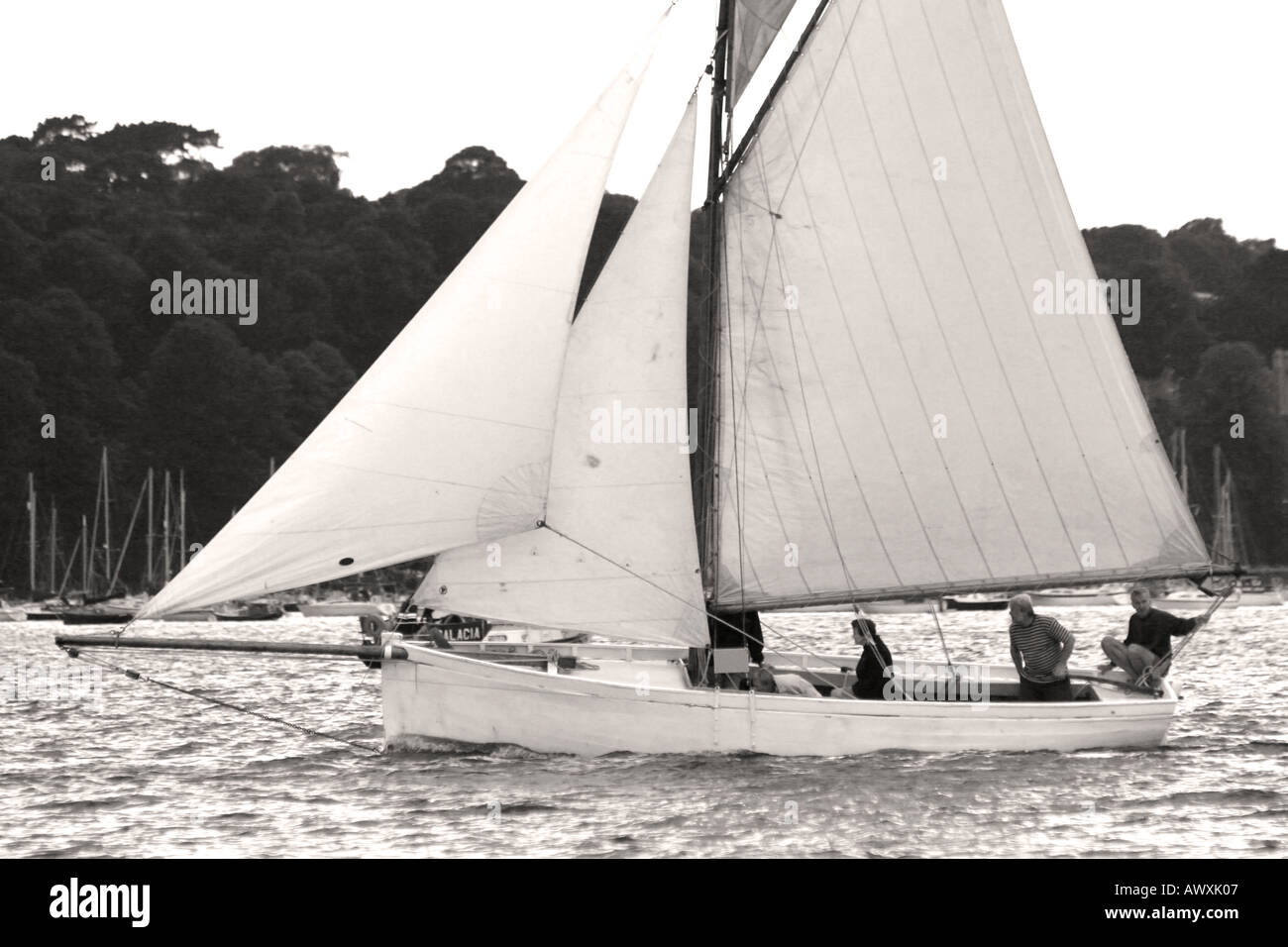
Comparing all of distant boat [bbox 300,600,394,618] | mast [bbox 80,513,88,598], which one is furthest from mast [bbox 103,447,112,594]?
distant boat [bbox 300,600,394,618]

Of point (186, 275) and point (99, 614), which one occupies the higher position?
point (186, 275)

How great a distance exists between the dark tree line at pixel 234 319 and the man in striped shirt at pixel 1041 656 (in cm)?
6041

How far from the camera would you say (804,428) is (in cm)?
2350

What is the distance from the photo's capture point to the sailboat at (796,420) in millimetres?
21641

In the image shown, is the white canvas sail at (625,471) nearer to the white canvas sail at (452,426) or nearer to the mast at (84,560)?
the white canvas sail at (452,426)

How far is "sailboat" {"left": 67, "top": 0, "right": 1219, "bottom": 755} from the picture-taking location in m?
21.6

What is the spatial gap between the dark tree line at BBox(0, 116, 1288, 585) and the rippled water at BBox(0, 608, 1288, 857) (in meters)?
59.1

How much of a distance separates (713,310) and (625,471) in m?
2.61

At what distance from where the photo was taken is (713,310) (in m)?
23.7

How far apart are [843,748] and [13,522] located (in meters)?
92.7

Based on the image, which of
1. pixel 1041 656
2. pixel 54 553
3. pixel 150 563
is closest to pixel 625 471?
pixel 1041 656

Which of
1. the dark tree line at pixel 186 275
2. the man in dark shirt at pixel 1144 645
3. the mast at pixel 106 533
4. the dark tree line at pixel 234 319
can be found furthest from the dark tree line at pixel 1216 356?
the man in dark shirt at pixel 1144 645

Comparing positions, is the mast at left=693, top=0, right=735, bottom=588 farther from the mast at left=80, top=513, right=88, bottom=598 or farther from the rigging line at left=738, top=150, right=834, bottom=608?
the mast at left=80, top=513, right=88, bottom=598

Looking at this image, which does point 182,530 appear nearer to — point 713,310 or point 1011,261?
point 713,310
